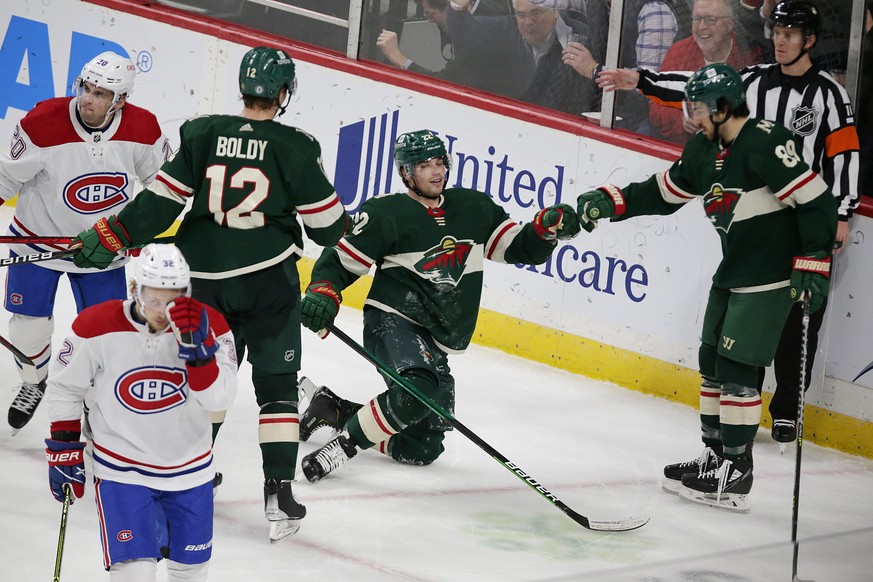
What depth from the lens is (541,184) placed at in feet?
19.7

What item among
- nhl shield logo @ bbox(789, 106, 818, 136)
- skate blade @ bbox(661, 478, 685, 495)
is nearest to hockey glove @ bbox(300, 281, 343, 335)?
skate blade @ bbox(661, 478, 685, 495)

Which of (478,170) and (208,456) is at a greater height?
(478,170)

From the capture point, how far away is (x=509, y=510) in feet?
14.6

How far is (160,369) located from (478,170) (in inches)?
132

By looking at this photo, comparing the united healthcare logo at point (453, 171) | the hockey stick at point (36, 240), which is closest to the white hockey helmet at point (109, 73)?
the hockey stick at point (36, 240)

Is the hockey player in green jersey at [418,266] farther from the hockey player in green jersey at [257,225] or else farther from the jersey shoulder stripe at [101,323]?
the jersey shoulder stripe at [101,323]

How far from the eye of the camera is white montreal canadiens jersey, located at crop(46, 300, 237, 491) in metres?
2.98

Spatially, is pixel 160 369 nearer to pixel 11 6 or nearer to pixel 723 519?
pixel 723 519

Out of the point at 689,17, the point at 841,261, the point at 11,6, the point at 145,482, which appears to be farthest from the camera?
the point at 11,6

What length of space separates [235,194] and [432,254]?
852 millimetres

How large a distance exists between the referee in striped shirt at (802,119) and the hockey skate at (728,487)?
2.34 ft

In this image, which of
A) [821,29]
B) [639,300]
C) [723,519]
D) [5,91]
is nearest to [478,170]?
[639,300]

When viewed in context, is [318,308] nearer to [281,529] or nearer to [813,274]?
[281,529]

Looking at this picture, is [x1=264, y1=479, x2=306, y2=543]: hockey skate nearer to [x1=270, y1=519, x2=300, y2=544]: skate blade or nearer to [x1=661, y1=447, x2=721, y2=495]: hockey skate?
[x1=270, y1=519, x2=300, y2=544]: skate blade
